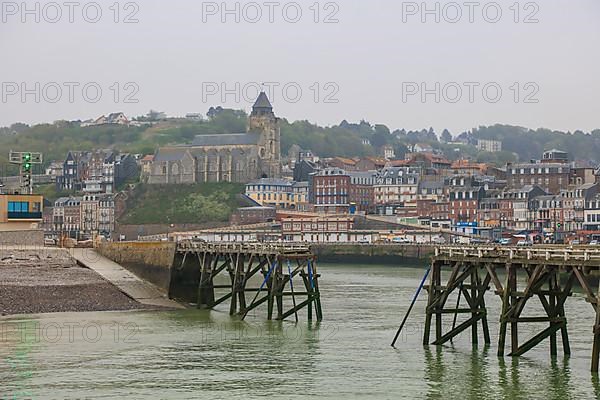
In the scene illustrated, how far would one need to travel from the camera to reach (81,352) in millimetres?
42188

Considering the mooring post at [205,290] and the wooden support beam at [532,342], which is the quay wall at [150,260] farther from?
the wooden support beam at [532,342]

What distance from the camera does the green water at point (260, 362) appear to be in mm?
34406

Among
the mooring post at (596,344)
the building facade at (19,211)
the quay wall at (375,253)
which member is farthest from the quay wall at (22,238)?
the quay wall at (375,253)

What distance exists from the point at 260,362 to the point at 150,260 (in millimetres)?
26222

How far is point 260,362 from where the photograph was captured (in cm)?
4016

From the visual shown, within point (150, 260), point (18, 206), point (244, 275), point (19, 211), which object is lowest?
point (244, 275)

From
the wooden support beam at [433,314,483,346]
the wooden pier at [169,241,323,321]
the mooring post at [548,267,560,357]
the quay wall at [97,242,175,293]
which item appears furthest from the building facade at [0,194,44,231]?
the mooring post at [548,267,560,357]

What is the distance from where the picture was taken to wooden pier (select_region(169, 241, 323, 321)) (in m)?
53.1

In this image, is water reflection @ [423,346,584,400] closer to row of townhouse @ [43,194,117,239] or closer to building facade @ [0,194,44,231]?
building facade @ [0,194,44,231]

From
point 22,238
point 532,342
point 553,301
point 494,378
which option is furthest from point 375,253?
point 494,378

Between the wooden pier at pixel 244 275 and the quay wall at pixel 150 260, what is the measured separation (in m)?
0.56

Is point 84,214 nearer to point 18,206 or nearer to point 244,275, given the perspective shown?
point 18,206

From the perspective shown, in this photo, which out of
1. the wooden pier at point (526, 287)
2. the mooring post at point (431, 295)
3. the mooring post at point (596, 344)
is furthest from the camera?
the mooring post at point (431, 295)

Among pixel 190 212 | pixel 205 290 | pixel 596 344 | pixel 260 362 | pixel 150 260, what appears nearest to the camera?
pixel 596 344
